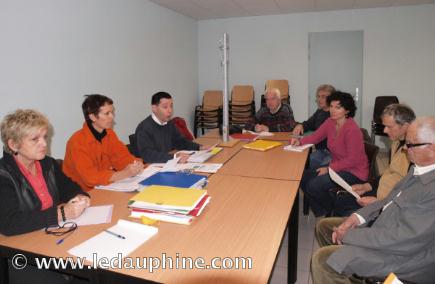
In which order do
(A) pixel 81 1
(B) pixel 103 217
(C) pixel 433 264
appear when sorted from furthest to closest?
1. (A) pixel 81 1
2. (B) pixel 103 217
3. (C) pixel 433 264

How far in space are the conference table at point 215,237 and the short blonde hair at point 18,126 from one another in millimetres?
465

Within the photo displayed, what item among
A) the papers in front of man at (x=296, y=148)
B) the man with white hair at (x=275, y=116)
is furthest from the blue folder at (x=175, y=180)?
the man with white hair at (x=275, y=116)

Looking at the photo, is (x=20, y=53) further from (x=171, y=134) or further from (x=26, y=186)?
(x=26, y=186)

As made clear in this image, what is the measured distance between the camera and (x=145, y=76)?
213 inches

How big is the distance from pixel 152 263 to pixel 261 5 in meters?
5.52

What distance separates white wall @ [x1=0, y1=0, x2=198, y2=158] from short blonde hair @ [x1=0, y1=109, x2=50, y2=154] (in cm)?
171

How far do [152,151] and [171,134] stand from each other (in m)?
0.50

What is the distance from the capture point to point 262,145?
3223 mm

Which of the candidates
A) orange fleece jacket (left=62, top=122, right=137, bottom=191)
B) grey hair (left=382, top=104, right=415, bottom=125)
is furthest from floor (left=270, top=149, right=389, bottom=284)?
orange fleece jacket (left=62, top=122, right=137, bottom=191)

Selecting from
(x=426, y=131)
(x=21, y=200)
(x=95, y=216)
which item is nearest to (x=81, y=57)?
(x=21, y=200)

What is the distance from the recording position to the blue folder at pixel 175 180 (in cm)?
200

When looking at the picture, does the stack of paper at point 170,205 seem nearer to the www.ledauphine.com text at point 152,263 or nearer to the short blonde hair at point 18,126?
the www.ledauphine.com text at point 152,263

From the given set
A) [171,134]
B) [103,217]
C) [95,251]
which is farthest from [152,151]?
[95,251]

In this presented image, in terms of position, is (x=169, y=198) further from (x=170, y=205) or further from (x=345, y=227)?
(x=345, y=227)
